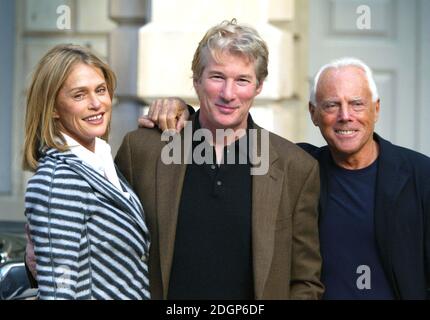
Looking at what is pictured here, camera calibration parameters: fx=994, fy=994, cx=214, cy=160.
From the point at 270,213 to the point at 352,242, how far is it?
1.08 feet

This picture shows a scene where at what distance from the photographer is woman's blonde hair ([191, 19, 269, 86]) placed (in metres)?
3.36

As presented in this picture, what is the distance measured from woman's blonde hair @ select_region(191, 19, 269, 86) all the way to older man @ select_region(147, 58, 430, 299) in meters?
0.31

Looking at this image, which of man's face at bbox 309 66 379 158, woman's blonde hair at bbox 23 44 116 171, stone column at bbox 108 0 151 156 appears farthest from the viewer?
stone column at bbox 108 0 151 156

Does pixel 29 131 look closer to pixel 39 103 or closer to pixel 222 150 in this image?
pixel 39 103

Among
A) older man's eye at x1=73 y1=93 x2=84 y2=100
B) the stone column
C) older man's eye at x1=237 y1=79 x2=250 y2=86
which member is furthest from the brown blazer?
the stone column

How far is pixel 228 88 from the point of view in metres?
3.35

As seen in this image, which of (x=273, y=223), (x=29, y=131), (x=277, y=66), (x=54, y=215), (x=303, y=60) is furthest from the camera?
(x=303, y=60)

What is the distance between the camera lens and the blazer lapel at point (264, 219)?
10.9 ft

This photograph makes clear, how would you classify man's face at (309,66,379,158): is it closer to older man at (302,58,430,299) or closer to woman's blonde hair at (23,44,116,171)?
older man at (302,58,430,299)

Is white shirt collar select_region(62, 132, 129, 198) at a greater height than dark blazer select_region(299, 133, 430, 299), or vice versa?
white shirt collar select_region(62, 132, 129, 198)

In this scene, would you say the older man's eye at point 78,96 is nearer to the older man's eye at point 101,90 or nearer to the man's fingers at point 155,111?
the older man's eye at point 101,90
